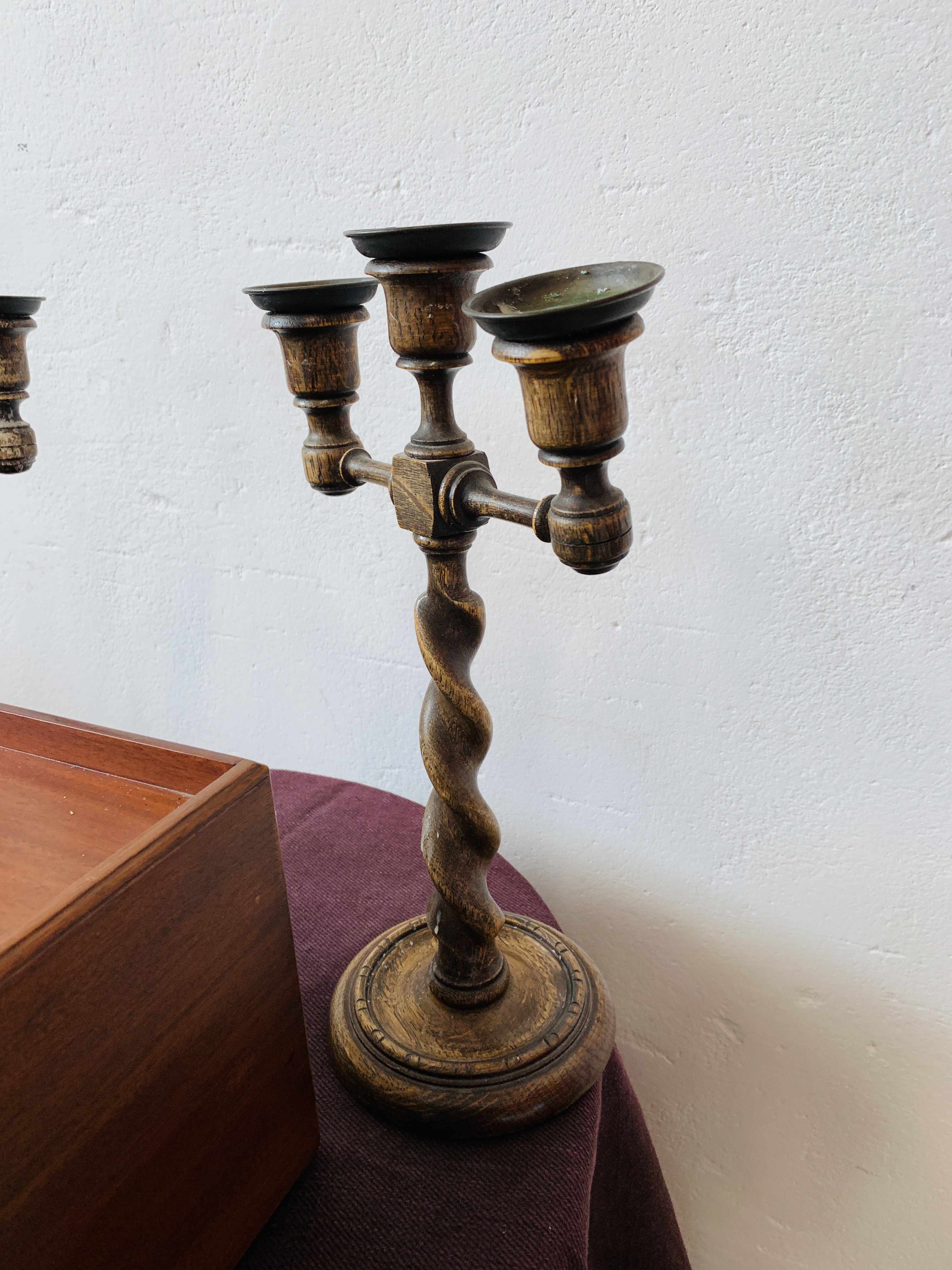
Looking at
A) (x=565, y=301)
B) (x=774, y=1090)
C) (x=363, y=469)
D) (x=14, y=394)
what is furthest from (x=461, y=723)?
(x=774, y=1090)

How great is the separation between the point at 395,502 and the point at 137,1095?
15.1 inches

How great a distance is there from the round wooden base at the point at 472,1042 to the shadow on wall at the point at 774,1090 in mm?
357

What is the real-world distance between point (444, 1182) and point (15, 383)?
0.68 m

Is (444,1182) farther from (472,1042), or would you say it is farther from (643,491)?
(643,491)

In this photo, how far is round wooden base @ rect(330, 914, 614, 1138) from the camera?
0.69m

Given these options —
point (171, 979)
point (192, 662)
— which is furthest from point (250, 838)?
point (192, 662)

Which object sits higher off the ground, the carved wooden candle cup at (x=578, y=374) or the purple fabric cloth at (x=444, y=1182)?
the carved wooden candle cup at (x=578, y=374)

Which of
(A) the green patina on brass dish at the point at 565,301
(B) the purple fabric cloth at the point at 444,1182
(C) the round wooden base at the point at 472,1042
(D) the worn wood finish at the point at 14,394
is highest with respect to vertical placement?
(A) the green patina on brass dish at the point at 565,301

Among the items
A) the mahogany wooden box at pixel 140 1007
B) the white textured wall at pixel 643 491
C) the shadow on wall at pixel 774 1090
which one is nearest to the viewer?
the mahogany wooden box at pixel 140 1007

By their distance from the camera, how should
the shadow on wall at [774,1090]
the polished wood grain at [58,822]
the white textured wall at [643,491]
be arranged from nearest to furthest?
the polished wood grain at [58,822]
the white textured wall at [643,491]
the shadow on wall at [774,1090]

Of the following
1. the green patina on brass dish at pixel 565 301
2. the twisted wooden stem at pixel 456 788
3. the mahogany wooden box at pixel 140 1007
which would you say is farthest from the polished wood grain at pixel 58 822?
→ the green patina on brass dish at pixel 565 301

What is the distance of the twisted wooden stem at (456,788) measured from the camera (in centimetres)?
67

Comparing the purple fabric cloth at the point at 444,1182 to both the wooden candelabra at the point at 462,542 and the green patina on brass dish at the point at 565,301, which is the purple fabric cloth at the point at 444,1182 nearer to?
the wooden candelabra at the point at 462,542

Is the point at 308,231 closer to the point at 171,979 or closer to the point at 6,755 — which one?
the point at 6,755
